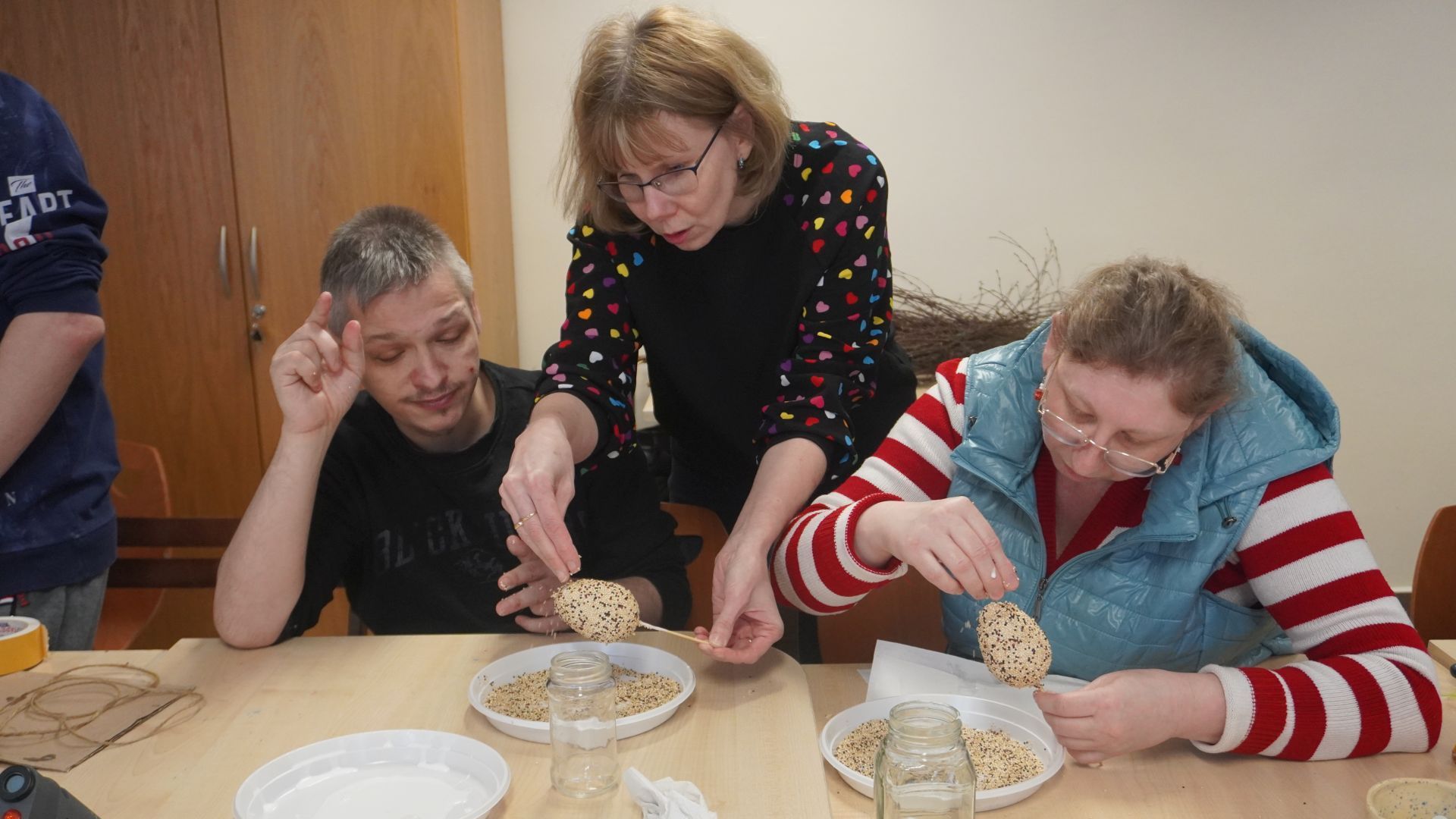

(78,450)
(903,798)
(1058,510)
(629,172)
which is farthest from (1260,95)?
(78,450)

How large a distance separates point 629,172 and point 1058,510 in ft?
2.77

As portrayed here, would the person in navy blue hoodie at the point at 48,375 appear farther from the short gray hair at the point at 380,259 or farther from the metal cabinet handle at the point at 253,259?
the metal cabinet handle at the point at 253,259

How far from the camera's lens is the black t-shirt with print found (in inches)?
78.4

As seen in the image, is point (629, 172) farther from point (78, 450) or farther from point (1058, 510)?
point (78, 450)

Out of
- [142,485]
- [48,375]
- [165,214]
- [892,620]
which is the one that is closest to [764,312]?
[892,620]

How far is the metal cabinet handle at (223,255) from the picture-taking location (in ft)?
11.1

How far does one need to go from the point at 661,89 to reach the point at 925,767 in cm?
101

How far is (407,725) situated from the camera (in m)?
1.41

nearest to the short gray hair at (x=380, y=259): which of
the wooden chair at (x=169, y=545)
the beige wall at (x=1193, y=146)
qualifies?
the wooden chair at (x=169, y=545)

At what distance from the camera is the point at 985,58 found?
373 cm

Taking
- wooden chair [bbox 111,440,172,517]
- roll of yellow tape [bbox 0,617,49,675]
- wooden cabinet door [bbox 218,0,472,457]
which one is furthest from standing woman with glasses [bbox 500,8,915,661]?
wooden cabinet door [bbox 218,0,472,457]

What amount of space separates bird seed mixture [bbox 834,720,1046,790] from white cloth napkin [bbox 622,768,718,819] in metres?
0.21

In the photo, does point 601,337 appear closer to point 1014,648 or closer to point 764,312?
point 764,312

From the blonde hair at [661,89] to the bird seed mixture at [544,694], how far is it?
765mm
